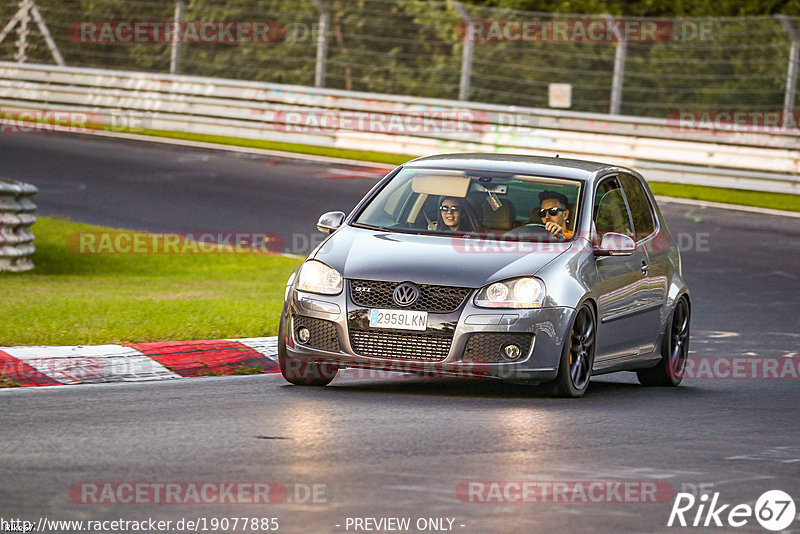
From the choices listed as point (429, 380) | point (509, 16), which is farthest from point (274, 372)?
point (509, 16)

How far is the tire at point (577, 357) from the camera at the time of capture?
952 centimetres

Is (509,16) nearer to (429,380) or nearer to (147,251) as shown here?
(147,251)

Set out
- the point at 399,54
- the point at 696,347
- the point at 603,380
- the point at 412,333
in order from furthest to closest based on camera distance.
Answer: the point at 399,54 < the point at 696,347 < the point at 603,380 < the point at 412,333

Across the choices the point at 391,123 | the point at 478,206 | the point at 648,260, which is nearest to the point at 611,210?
the point at 648,260

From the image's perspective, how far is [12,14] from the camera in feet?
103

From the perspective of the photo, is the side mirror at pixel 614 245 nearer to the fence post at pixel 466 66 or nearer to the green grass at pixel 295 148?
the green grass at pixel 295 148

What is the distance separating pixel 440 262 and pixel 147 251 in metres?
9.46

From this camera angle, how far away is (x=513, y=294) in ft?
30.6

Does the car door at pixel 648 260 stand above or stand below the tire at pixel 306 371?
above

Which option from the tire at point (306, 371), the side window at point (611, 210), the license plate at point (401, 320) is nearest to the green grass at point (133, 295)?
the tire at point (306, 371)

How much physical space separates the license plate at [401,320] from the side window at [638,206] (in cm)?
249

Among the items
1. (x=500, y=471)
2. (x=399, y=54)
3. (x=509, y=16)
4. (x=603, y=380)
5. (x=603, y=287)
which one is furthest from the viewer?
(x=399, y=54)

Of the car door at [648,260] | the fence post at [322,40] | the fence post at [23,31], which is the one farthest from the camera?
the fence post at [23,31]

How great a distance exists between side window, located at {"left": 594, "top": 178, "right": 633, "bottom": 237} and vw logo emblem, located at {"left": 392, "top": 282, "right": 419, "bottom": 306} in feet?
5.68
